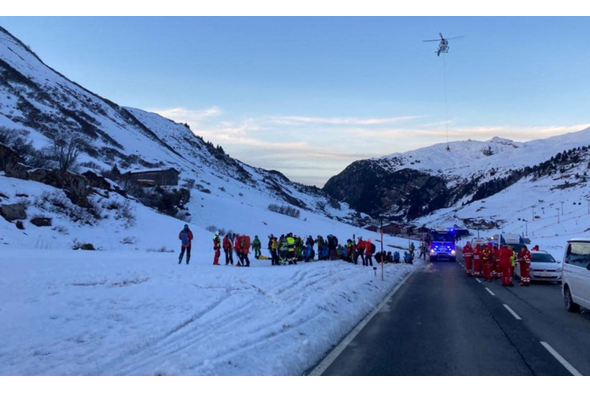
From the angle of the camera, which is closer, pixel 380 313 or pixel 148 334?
pixel 148 334

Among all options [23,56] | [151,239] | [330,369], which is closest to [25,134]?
[151,239]

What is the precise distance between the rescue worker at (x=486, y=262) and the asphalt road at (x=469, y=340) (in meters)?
6.86

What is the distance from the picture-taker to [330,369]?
7.13 meters

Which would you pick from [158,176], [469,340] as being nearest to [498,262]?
[469,340]

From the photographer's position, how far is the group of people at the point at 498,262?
64.6 ft

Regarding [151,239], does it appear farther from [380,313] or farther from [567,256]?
[567,256]

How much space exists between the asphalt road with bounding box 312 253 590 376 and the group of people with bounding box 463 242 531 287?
Answer: 4606 millimetres

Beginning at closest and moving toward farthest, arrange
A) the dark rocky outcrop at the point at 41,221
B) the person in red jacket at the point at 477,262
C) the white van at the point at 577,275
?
the white van at the point at 577,275
the person in red jacket at the point at 477,262
the dark rocky outcrop at the point at 41,221

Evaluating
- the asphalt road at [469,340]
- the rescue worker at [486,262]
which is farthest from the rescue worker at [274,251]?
the rescue worker at [486,262]

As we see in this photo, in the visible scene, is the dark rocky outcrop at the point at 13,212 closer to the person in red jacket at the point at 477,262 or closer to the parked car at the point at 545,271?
the person in red jacket at the point at 477,262

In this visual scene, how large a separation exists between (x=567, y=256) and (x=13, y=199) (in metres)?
25.4

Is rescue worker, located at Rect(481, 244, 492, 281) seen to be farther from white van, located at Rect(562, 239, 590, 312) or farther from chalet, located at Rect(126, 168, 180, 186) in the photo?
chalet, located at Rect(126, 168, 180, 186)

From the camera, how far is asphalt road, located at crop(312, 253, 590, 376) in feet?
23.6

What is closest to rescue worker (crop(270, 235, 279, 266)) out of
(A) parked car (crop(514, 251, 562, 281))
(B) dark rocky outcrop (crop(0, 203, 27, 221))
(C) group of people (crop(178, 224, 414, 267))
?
(C) group of people (crop(178, 224, 414, 267))
